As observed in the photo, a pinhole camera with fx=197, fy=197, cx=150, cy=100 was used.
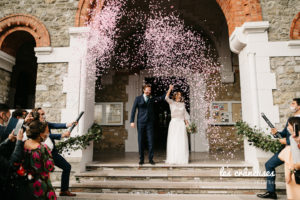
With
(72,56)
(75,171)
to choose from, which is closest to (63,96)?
(72,56)

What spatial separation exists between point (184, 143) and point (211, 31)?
4995 millimetres

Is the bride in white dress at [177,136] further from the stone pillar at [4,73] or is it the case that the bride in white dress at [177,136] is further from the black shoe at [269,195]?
the stone pillar at [4,73]

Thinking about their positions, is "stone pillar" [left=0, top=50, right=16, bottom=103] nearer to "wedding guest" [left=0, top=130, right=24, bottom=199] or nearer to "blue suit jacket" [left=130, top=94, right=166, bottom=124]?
"blue suit jacket" [left=130, top=94, right=166, bottom=124]

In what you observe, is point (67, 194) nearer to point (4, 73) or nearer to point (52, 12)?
point (4, 73)

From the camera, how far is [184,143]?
4902mm

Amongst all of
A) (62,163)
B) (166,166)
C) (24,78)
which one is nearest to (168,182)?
(166,166)

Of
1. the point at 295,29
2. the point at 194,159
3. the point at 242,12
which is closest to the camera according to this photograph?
the point at 295,29

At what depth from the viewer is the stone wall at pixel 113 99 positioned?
7887mm

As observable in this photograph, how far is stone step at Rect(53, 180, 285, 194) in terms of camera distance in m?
3.71

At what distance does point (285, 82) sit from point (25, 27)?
21.9 feet

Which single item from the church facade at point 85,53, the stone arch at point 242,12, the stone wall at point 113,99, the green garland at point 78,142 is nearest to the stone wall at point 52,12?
the church facade at point 85,53

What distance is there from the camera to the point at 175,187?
12.3 ft

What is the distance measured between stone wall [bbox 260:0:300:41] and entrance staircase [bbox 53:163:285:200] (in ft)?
10.4

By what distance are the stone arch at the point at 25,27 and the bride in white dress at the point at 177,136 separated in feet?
11.7
